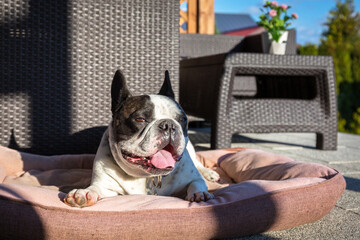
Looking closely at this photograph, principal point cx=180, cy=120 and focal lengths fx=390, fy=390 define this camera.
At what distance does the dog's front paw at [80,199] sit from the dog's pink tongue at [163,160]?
285mm

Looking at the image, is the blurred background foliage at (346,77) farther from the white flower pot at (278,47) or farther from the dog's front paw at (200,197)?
the dog's front paw at (200,197)

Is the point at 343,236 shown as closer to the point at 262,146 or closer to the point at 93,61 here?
the point at 93,61

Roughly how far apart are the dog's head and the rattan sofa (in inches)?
55.2

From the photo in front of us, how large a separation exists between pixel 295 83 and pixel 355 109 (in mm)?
4219

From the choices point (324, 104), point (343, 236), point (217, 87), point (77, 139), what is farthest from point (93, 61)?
point (324, 104)

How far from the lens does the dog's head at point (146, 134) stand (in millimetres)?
1595

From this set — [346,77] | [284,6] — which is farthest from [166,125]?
[346,77]

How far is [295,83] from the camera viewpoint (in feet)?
12.8

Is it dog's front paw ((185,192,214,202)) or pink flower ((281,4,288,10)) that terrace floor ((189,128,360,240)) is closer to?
dog's front paw ((185,192,214,202))

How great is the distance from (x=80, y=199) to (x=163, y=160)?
1.24 ft

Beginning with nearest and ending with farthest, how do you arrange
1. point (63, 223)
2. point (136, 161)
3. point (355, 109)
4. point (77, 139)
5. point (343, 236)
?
point (63, 223), point (343, 236), point (136, 161), point (77, 139), point (355, 109)

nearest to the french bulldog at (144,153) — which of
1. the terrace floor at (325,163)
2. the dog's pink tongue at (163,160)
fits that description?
the dog's pink tongue at (163,160)

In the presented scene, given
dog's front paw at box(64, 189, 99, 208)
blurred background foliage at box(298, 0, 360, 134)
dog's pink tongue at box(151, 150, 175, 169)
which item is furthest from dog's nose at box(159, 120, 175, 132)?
blurred background foliage at box(298, 0, 360, 134)

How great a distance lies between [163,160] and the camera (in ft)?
5.29
